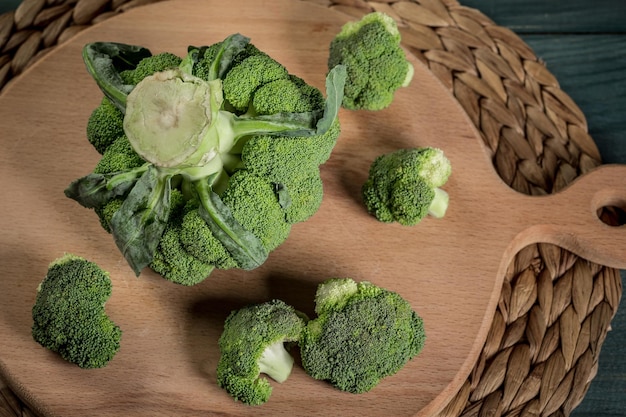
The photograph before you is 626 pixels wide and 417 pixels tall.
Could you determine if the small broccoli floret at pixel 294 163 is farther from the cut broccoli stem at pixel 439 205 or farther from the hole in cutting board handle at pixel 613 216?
the hole in cutting board handle at pixel 613 216

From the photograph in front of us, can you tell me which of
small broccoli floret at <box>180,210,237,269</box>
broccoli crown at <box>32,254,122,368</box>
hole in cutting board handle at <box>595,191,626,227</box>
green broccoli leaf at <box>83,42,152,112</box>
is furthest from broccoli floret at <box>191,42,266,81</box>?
hole in cutting board handle at <box>595,191,626,227</box>

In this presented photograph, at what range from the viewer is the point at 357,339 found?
1.36 m

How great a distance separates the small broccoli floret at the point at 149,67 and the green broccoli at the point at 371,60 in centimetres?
33

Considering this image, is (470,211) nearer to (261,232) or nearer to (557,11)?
(261,232)

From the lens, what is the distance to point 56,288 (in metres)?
1.38

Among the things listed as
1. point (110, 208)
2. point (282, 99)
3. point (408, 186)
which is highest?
point (282, 99)

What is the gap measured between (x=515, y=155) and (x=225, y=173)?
0.67m

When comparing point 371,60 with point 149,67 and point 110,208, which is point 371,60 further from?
point 110,208

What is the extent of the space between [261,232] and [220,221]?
8 centimetres

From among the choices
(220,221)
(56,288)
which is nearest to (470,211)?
(220,221)

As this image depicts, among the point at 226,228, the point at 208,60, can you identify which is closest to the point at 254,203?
the point at 226,228

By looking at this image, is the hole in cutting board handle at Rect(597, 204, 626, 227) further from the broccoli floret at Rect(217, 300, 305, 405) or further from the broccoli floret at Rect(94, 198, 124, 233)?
the broccoli floret at Rect(94, 198, 124, 233)

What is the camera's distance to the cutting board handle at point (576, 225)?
1555 millimetres

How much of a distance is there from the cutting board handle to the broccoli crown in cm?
80
